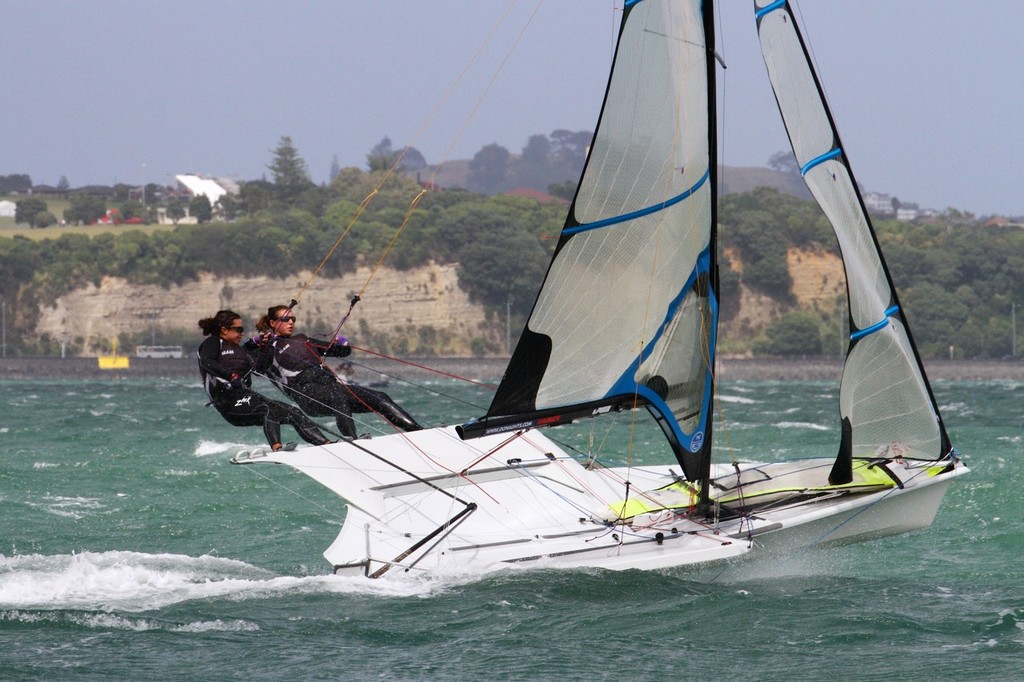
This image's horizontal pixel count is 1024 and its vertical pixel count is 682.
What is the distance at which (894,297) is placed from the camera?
1180 cm

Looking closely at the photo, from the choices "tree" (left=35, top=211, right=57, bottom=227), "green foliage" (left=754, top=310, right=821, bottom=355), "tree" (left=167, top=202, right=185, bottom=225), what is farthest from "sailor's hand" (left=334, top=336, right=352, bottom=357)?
"tree" (left=35, top=211, right=57, bottom=227)

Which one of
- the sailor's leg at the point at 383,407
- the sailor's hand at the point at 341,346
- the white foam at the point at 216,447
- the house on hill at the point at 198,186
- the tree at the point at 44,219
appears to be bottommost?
the white foam at the point at 216,447

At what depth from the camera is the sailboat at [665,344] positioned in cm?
1147

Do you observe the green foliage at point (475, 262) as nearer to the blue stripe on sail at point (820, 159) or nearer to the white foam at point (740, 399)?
the white foam at point (740, 399)

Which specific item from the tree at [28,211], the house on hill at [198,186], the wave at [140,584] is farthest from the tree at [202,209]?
the wave at [140,584]

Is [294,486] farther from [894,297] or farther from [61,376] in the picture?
[61,376]

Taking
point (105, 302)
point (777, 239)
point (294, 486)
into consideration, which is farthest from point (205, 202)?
point (294, 486)

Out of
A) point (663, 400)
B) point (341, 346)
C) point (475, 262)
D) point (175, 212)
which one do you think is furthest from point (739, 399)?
point (175, 212)

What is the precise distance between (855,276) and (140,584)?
21.4 feet

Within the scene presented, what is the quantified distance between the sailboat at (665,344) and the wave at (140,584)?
10.2 inches

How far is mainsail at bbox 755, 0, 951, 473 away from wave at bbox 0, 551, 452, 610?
388cm

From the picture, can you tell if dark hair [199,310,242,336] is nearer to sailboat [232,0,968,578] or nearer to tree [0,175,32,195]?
sailboat [232,0,968,578]

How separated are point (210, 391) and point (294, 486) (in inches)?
357

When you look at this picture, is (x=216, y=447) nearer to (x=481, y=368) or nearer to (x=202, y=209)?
(x=481, y=368)
